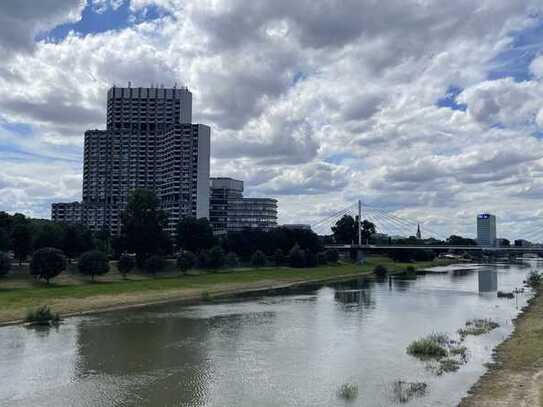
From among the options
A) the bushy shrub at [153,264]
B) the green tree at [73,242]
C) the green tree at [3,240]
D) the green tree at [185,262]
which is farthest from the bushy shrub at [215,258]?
the green tree at [3,240]

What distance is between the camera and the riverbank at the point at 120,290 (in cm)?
5791

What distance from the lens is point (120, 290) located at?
7269 centimetres

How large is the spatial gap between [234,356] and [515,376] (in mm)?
15344

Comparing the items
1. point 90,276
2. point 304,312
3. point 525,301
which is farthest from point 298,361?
point 90,276

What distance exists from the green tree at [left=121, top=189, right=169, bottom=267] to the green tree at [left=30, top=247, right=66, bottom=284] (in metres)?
26.9

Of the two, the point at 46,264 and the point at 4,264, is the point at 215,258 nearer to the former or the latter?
the point at 46,264

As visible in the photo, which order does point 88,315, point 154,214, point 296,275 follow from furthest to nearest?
point 296,275, point 154,214, point 88,315

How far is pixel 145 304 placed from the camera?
65812 millimetres

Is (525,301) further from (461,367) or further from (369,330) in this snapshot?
(461,367)

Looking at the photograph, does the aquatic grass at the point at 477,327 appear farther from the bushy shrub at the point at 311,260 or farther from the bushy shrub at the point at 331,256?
the bushy shrub at the point at 331,256

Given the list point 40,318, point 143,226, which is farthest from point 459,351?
point 143,226

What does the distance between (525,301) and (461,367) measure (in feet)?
136

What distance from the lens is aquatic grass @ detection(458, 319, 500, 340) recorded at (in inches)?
1729

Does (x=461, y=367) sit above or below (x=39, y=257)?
below
